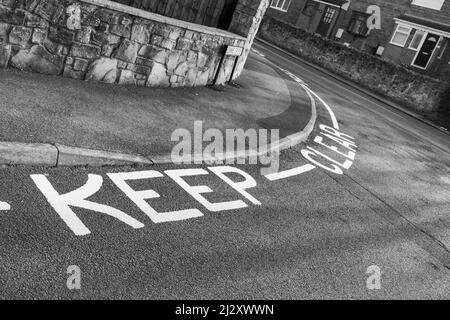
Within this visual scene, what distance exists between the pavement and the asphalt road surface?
0.78 ft

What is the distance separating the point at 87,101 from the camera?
21.2 ft

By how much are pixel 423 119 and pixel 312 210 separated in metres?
19.3

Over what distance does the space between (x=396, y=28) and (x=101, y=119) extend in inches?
1346

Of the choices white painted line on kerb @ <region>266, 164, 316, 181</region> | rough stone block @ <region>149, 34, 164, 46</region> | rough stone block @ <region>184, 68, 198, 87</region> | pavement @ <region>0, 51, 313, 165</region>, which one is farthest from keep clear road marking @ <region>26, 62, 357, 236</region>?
rough stone block @ <region>184, 68, 198, 87</region>

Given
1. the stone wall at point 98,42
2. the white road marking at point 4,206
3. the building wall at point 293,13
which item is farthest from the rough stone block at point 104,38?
the building wall at point 293,13

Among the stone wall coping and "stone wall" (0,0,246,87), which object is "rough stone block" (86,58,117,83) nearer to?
"stone wall" (0,0,246,87)

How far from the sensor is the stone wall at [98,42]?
6238 mm

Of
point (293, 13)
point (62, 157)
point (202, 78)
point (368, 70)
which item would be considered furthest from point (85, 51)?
point (293, 13)

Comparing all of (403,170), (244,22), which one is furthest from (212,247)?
(244,22)

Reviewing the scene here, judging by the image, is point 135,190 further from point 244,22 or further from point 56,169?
point 244,22

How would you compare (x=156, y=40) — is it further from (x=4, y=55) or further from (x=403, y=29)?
(x=403, y=29)

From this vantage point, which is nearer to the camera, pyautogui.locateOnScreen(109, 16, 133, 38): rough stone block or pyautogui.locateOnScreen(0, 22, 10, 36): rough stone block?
pyautogui.locateOnScreen(0, 22, 10, 36): rough stone block

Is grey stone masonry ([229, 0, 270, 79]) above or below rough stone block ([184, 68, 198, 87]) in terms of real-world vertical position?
above

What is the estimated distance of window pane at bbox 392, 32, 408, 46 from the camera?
3362cm
